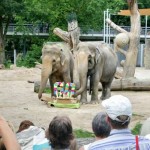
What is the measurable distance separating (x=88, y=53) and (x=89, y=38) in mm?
27570

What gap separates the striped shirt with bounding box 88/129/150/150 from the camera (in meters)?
3.29

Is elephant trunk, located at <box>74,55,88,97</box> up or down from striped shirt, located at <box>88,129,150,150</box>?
down

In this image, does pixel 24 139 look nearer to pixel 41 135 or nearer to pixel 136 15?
pixel 41 135

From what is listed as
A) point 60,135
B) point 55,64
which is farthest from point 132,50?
point 60,135

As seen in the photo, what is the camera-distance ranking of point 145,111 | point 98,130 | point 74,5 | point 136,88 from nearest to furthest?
point 98,130 → point 145,111 → point 136,88 → point 74,5

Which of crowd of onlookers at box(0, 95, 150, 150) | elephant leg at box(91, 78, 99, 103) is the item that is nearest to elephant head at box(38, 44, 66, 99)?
elephant leg at box(91, 78, 99, 103)

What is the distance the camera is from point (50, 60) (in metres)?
11.3

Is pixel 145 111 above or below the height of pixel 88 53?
below

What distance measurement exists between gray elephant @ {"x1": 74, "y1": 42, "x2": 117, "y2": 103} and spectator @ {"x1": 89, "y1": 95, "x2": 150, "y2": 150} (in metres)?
7.98

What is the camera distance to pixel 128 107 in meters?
3.40

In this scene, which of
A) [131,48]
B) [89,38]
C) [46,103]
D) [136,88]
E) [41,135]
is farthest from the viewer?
[89,38]

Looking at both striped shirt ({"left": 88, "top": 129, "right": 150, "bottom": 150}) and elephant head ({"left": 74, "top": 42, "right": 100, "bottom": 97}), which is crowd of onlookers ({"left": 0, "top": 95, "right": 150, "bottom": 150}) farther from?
elephant head ({"left": 74, "top": 42, "right": 100, "bottom": 97})

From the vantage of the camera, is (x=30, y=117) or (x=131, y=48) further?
(x=131, y=48)

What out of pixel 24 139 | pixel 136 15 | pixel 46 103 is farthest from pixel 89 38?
pixel 24 139
